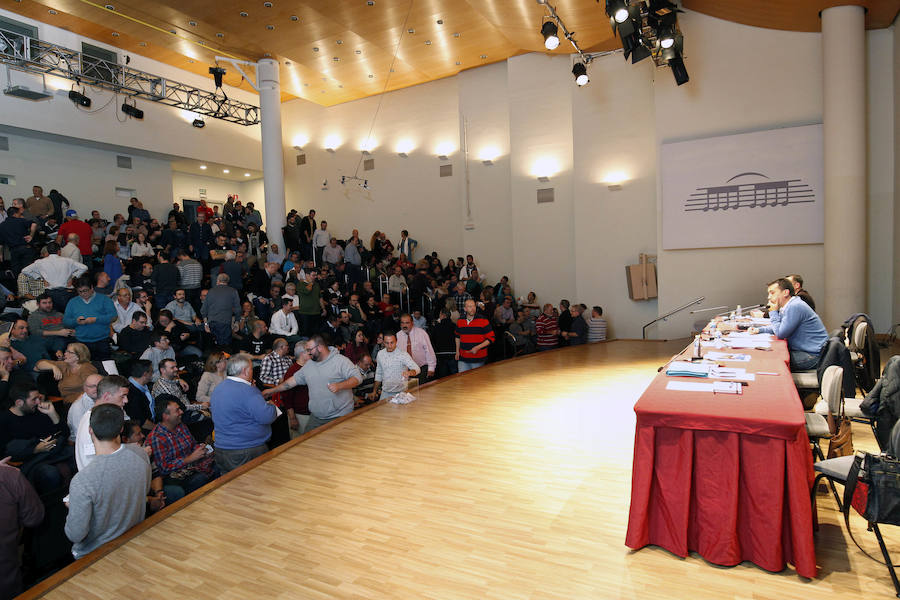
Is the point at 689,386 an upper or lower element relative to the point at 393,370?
upper

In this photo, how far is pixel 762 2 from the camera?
Answer: 8.38m

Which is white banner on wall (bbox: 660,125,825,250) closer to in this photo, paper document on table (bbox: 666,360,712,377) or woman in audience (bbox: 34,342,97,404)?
paper document on table (bbox: 666,360,712,377)

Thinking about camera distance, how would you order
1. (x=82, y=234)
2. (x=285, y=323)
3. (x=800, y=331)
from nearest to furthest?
(x=800, y=331) → (x=285, y=323) → (x=82, y=234)

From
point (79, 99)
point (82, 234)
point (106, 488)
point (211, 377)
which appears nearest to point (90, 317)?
point (211, 377)

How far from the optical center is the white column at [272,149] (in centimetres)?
1266

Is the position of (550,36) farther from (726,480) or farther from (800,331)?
(726,480)

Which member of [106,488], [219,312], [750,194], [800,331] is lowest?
[106,488]

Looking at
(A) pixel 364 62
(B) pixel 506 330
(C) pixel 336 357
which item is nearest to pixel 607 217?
(B) pixel 506 330

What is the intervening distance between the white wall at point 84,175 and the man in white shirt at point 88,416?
11.3 metres

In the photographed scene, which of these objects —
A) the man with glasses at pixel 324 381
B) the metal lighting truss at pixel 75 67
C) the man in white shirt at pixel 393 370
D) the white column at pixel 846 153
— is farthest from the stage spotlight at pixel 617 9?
the metal lighting truss at pixel 75 67

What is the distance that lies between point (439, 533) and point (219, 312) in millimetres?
6059

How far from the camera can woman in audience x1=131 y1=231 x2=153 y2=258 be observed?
34.1 ft

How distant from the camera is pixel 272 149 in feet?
42.1

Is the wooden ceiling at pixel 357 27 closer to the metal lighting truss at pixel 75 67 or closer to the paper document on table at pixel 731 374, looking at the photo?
the metal lighting truss at pixel 75 67
